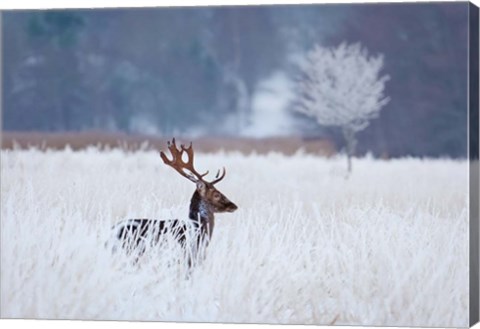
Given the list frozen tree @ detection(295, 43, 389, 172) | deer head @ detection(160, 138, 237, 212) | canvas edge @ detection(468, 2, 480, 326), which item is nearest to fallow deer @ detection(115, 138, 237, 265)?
deer head @ detection(160, 138, 237, 212)

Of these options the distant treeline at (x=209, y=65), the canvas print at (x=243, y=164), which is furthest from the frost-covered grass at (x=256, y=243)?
the distant treeline at (x=209, y=65)

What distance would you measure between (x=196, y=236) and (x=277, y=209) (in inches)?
22.4

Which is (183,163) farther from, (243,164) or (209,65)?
(209,65)

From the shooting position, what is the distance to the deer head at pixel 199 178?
1189cm

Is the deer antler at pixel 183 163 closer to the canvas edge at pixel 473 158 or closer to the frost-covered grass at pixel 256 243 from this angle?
the frost-covered grass at pixel 256 243

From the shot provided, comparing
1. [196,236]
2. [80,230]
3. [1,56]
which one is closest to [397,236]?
[196,236]

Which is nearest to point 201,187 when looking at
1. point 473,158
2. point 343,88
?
point 343,88

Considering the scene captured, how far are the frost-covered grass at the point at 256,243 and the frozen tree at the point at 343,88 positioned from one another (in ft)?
0.91

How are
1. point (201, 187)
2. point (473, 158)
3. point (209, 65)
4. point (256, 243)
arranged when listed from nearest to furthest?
point (473, 158)
point (256, 243)
point (201, 187)
point (209, 65)

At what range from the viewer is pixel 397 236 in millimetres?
11633

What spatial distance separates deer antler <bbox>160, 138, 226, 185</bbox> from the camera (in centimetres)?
1194

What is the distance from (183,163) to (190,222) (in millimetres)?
409

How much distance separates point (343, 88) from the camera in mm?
11867

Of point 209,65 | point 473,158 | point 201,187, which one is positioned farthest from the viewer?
point 209,65
